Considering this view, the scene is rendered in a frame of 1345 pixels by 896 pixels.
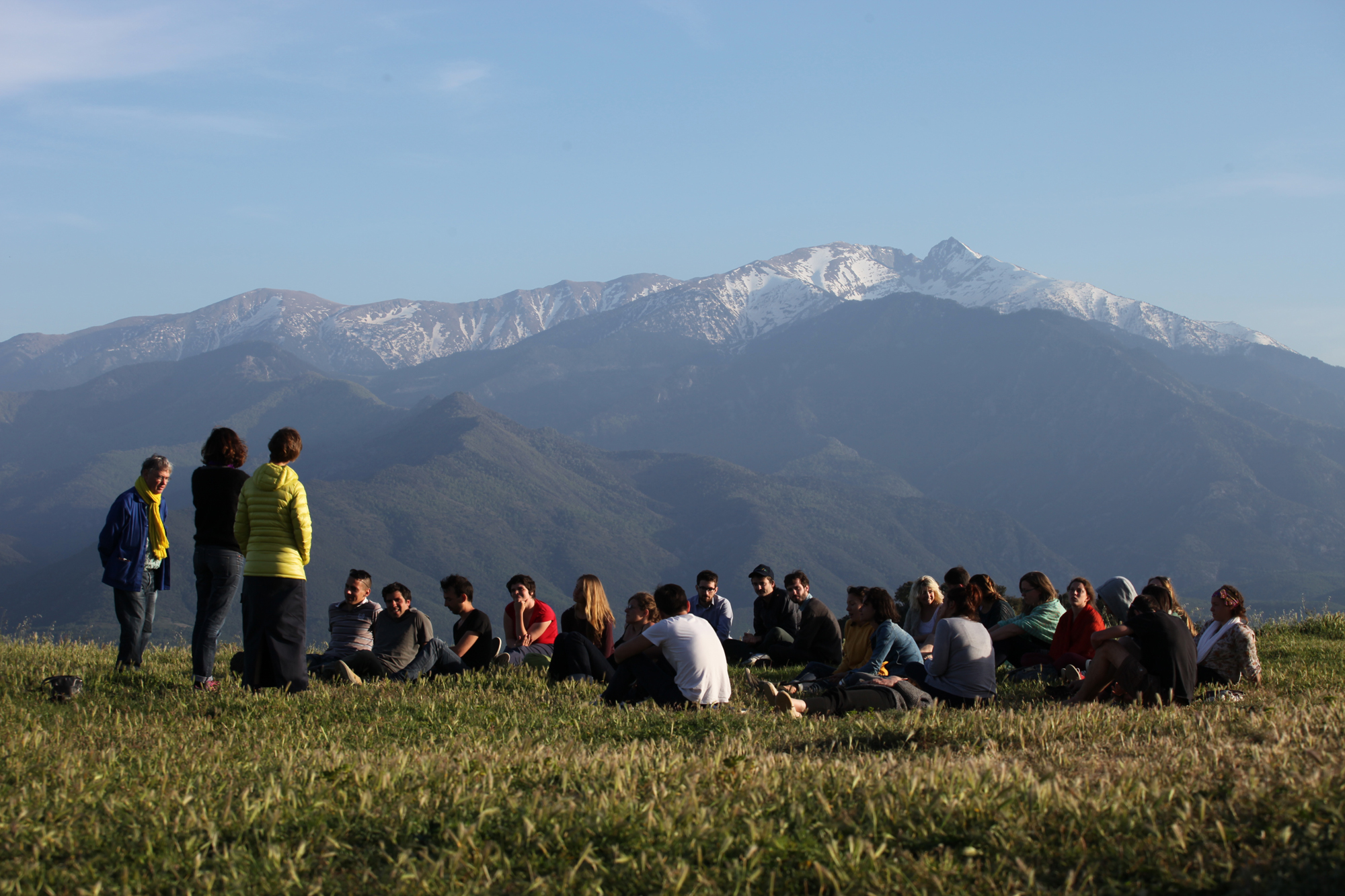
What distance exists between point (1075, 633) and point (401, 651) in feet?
23.8

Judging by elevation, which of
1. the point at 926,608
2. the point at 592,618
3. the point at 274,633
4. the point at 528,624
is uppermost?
the point at 274,633

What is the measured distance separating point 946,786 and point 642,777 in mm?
1560

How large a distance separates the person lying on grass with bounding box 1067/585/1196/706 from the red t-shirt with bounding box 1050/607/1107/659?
1909 millimetres

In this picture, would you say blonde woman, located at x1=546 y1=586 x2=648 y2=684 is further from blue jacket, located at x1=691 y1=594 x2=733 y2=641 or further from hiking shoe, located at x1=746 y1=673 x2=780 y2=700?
blue jacket, located at x1=691 y1=594 x2=733 y2=641

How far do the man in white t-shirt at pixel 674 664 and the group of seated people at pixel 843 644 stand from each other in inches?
0.5

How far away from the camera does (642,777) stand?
221 inches

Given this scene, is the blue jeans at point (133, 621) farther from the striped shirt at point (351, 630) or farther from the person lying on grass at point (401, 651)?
the striped shirt at point (351, 630)

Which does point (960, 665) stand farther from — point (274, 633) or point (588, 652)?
point (274, 633)

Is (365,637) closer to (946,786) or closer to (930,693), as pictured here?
(930,693)

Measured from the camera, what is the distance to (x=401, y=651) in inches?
453

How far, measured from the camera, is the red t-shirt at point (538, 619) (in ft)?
46.5

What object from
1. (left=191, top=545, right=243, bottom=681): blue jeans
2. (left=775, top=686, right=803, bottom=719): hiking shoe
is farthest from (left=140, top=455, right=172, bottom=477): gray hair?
(left=775, top=686, right=803, bottom=719): hiking shoe

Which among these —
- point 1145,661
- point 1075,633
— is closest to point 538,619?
point 1075,633

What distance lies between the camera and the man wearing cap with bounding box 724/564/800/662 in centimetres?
1480
